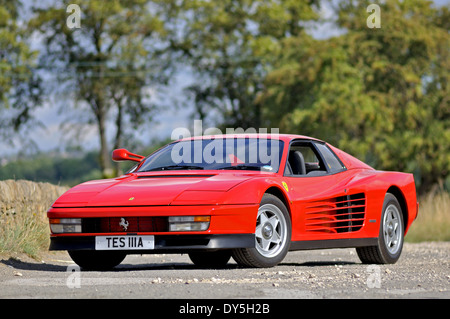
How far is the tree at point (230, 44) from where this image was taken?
4734 centimetres

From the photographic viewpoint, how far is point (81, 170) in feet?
264

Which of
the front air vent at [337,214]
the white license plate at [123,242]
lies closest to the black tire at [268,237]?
the front air vent at [337,214]

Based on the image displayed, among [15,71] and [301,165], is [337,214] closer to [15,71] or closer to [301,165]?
[301,165]

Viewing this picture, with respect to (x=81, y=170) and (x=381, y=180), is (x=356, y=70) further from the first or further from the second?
(x=81, y=170)

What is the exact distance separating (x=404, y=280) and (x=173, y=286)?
2.17 metres

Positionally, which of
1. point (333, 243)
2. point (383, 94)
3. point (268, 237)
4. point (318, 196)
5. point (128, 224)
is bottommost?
point (333, 243)

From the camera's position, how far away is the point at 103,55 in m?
45.5

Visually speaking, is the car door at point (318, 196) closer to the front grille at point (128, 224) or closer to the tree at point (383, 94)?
the front grille at point (128, 224)

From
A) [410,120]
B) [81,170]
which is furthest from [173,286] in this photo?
[81,170]

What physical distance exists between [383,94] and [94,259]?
77.3ft

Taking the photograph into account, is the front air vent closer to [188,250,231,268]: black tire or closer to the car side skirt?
the car side skirt

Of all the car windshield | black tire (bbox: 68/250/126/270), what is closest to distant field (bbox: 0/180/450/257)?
black tire (bbox: 68/250/126/270)

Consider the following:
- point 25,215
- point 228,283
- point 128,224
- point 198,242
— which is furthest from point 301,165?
point 25,215

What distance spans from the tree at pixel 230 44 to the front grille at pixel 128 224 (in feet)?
127
